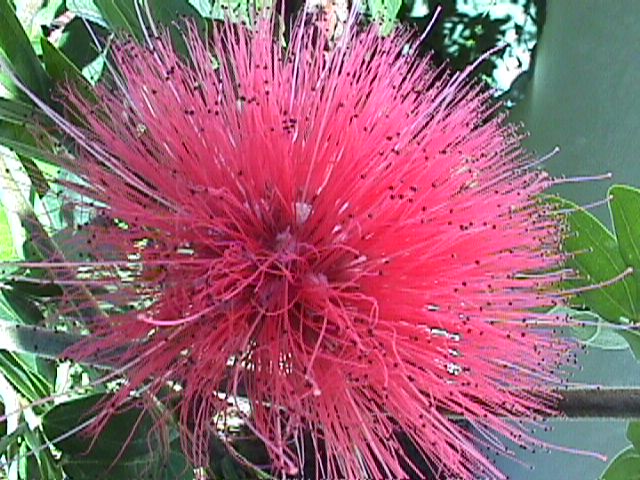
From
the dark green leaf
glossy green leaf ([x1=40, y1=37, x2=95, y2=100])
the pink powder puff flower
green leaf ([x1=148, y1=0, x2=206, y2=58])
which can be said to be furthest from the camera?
the dark green leaf

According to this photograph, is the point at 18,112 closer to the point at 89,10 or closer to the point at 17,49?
the point at 17,49

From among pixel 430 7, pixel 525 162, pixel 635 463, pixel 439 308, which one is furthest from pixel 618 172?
pixel 439 308

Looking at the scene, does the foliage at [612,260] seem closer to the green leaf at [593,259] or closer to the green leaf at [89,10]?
the green leaf at [593,259]

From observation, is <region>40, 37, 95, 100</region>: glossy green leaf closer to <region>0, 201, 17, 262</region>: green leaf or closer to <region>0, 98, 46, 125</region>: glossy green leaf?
<region>0, 98, 46, 125</region>: glossy green leaf

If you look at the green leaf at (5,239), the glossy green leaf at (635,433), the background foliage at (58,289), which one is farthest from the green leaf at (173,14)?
the glossy green leaf at (635,433)

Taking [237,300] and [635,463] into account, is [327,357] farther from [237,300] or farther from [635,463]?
[635,463]

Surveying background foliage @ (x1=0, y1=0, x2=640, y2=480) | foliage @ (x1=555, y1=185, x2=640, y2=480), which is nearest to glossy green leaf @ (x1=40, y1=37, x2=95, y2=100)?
background foliage @ (x1=0, y1=0, x2=640, y2=480)
